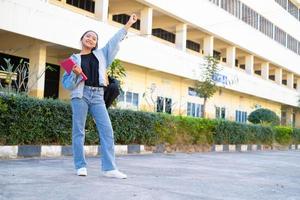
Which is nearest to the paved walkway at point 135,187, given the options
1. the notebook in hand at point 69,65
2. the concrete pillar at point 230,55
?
the notebook in hand at point 69,65

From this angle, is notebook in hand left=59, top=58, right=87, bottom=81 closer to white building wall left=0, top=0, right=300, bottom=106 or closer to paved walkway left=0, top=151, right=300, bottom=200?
paved walkway left=0, top=151, right=300, bottom=200

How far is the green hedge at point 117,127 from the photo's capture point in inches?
328

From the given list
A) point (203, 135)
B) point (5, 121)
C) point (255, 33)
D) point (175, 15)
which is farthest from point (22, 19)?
point (255, 33)

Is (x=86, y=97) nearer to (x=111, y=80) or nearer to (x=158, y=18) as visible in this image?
(x=111, y=80)

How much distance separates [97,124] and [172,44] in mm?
22142

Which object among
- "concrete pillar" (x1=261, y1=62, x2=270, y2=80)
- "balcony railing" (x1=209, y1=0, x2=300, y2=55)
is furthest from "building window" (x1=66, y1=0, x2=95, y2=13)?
"concrete pillar" (x1=261, y1=62, x2=270, y2=80)

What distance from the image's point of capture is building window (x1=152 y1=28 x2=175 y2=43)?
29075mm

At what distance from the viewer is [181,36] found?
Answer: 85.9 feet

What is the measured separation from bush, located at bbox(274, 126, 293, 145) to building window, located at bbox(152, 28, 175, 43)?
9693 millimetres

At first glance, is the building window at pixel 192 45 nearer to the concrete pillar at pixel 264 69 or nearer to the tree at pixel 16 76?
the concrete pillar at pixel 264 69

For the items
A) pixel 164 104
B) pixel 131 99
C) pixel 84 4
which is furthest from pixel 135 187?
pixel 164 104

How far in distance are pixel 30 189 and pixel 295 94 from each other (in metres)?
43.0

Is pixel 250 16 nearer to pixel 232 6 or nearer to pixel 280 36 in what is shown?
pixel 232 6

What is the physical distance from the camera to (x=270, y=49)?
38312 millimetres
